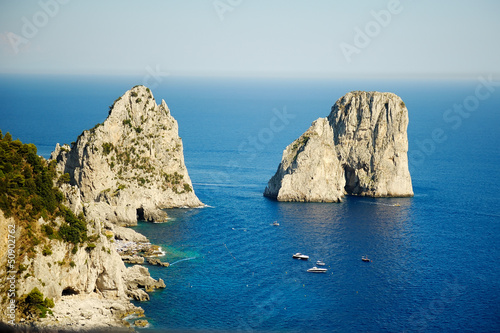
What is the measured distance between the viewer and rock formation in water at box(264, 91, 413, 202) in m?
125

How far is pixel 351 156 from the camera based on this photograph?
131 m

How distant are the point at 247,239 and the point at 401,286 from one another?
2724 cm

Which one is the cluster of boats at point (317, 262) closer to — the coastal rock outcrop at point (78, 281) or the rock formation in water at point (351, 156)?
the coastal rock outcrop at point (78, 281)

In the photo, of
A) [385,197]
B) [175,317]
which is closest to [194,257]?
[175,317]

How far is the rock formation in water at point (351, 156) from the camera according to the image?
12494 centimetres

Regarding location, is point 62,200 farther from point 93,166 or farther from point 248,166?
point 248,166

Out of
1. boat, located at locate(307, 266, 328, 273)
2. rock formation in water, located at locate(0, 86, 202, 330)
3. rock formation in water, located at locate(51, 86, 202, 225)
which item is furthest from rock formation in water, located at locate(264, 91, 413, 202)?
rock formation in water, located at locate(0, 86, 202, 330)

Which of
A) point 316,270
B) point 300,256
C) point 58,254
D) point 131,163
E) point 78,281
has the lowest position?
point 316,270

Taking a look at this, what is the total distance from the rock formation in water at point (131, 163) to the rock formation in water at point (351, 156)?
67.2ft

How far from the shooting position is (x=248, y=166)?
516 ft

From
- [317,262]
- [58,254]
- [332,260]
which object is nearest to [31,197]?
[58,254]

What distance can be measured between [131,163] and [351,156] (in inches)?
1781

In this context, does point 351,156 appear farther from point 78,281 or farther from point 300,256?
point 78,281

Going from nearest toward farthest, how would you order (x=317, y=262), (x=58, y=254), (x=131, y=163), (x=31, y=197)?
(x=58, y=254) < (x=31, y=197) < (x=317, y=262) < (x=131, y=163)
